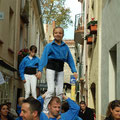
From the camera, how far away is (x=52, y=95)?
6.21 meters

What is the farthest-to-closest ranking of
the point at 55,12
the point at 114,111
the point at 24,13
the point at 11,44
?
the point at 55,12 → the point at 24,13 → the point at 11,44 → the point at 114,111

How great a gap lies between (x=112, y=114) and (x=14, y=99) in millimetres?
11291

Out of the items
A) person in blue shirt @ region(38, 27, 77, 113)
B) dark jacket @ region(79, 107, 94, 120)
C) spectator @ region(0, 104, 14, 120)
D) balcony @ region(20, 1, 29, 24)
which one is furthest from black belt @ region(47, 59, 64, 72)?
balcony @ region(20, 1, 29, 24)

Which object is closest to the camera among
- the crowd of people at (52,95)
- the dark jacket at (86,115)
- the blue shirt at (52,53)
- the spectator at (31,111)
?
the spectator at (31,111)

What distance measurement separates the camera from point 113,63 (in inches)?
415

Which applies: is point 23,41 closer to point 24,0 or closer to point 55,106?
point 24,0

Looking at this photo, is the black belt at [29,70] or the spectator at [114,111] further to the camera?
the black belt at [29,70]

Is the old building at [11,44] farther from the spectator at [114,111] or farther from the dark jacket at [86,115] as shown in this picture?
the spectator at [114,111]

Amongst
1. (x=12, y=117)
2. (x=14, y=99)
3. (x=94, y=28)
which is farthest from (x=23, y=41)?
(x=12, y=117)

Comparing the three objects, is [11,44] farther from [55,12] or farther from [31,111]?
[31,111]

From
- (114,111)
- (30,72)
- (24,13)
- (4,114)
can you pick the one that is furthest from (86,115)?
(24,13)

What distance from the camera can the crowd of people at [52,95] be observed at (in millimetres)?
3928

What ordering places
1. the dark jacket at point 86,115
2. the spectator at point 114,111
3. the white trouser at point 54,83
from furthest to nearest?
the dark jacket at point 86,115 → the white trouser at point 54,83 → the spectator at point 114,111

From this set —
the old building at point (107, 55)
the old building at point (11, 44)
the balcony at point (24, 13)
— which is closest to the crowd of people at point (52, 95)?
the old building at point (107, 55)
